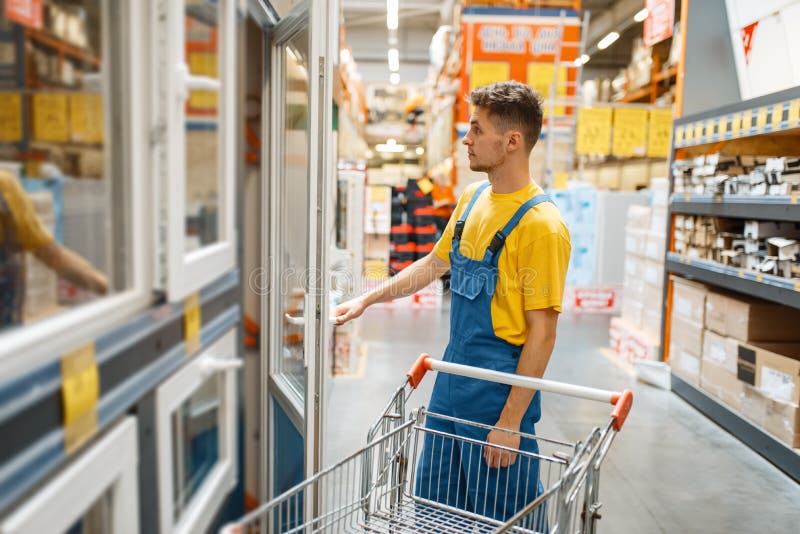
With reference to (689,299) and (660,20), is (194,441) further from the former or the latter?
(660,20)

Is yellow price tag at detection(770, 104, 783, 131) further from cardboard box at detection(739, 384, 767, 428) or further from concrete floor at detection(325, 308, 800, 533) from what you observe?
concrete floor at detection(325, 308, 800, 533)

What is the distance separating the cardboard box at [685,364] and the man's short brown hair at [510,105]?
3.33 meters

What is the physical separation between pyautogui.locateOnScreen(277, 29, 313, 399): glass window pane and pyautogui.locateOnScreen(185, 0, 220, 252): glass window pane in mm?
1128

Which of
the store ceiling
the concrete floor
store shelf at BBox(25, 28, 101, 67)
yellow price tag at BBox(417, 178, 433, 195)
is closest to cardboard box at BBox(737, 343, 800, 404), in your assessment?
the concrete floor

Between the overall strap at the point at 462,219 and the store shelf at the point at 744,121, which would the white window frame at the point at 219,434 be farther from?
the store shelf at the point at 744,121

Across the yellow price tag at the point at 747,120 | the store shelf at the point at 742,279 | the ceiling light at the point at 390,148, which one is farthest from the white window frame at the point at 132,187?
the ceiling light at the point at 390,148

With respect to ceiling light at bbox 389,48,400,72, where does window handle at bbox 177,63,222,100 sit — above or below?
below

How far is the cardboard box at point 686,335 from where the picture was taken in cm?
472

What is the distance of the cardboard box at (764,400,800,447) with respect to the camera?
3562 mm

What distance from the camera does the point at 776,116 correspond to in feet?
A: 12.4

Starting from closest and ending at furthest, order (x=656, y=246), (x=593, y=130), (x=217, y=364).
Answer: (x=217, y=364)
(x=656, y=246)
(x=593, y=130)

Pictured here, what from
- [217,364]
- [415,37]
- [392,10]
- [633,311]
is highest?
[415,37]

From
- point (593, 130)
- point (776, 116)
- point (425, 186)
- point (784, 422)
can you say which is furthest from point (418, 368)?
point (425, 186)

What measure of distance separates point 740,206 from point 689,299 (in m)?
0.99
